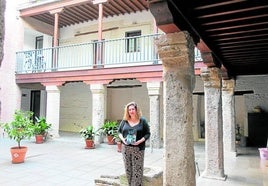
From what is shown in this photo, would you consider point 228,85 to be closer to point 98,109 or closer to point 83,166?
point 83,166

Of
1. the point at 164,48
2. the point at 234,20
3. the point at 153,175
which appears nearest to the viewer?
the point at 164,48

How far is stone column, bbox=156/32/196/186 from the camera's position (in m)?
2.75

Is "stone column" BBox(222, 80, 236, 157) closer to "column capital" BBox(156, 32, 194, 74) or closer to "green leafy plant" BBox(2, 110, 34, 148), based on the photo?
"column capital" BBox(156, 32, 194, 74)

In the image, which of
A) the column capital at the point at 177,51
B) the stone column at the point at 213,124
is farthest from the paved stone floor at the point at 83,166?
the column capital at the point at 177,51

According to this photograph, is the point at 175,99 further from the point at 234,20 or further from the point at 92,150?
the point at 92,150

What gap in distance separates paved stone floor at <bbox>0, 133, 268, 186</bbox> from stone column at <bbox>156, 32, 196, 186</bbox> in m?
2.07

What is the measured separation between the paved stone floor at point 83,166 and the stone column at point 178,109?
2.07 m

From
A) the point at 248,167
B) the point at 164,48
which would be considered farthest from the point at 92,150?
the point at 164,48

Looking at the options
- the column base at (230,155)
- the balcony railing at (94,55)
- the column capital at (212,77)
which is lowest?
the column base at (230,155)

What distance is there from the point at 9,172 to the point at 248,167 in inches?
225

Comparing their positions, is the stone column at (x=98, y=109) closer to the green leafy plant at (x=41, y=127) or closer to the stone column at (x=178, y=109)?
the green leafy plant at (x=41, y=127)

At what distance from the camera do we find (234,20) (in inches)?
119

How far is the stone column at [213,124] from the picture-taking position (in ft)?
16.1

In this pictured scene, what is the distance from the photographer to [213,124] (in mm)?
4914
